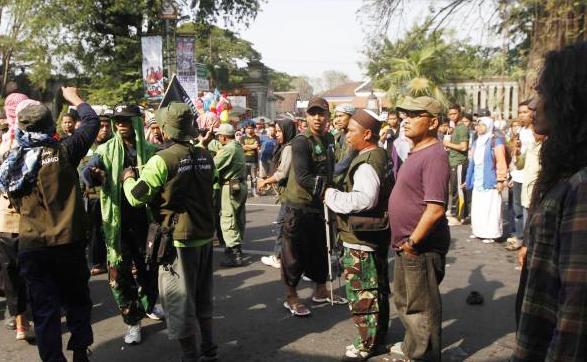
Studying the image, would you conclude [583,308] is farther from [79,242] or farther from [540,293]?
[79,242]

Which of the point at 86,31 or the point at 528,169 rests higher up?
the point at 86,31

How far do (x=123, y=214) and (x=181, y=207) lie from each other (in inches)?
42.5

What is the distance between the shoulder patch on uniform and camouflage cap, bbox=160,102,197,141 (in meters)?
0.39

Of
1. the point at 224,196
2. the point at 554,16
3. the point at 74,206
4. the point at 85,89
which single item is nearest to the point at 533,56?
the point at 554,16

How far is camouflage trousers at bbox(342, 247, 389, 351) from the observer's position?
4066 millimetres

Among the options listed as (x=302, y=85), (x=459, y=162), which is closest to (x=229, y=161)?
(x=459, y=162)

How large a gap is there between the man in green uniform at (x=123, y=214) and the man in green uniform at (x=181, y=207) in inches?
29.5

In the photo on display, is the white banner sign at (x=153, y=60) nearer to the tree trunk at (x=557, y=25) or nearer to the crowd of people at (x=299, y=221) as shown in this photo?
the tree trunk at (x=557, y=25)

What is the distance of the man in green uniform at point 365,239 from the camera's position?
401cm

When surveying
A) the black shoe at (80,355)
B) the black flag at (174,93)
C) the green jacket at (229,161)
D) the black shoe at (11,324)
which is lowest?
the black shoe at (11,324)

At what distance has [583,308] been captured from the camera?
1500 millimetres

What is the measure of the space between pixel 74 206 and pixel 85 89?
2911 centimetres

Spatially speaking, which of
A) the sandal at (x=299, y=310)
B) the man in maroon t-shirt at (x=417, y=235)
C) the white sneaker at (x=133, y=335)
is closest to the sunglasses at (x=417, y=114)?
the man in maroon t-shirt at (x=417, y=235)

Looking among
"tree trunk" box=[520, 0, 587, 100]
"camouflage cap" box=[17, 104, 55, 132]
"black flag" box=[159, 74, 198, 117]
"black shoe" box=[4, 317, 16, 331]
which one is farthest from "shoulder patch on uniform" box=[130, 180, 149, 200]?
"tree trunk" box=[520, 0, 587, 100]
